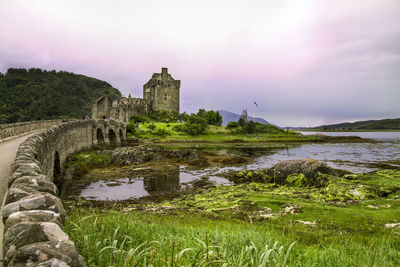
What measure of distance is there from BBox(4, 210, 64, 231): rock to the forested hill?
9343cm

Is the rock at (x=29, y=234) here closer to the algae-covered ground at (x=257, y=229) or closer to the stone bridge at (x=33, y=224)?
the stone bridge at (x=33, y=224)

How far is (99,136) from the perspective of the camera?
1913 inches

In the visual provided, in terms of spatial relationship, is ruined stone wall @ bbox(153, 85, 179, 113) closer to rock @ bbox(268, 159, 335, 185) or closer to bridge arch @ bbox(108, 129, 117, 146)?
bridge arch @ bbox(108, 129, 117, 146)

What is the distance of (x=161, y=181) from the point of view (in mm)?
20812

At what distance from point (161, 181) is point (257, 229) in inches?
608

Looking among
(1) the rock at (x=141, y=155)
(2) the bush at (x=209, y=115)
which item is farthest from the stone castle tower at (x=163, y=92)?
(1) the rock at (x=141, y=155)

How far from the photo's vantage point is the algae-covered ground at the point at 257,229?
10.4 feet

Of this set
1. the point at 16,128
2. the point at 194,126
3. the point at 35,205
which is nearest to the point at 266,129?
the point at 194,126

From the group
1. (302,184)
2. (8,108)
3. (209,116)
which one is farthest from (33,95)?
(302,184)

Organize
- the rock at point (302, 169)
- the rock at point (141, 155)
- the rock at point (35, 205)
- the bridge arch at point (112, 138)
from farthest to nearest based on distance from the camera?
the bridge arch at point (112, 138)
the rock at point (141, 155)
the rock at point (302, 169)
the rock at point (35, 205)

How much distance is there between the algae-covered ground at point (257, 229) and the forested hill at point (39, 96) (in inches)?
3548

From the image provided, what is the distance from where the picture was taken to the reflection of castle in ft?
60.4

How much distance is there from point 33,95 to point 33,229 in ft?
426

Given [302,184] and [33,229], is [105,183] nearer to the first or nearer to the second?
[302,184]
